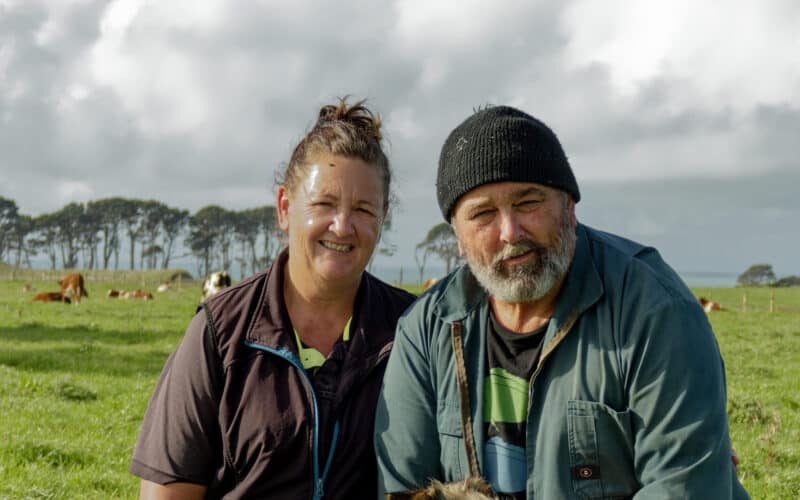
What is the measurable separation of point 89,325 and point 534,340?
19.7 m

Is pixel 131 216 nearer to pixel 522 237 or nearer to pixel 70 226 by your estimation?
pixel 70 226

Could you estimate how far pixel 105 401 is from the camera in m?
10.7

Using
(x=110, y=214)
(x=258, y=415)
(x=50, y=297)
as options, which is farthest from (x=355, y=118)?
(x=110, y=214)

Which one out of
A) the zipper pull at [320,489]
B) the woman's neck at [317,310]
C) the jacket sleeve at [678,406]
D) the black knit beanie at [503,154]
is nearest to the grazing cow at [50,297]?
the woman's neck at [317,310]

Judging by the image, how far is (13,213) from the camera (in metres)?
116

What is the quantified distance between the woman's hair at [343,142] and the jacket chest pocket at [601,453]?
1949 mm

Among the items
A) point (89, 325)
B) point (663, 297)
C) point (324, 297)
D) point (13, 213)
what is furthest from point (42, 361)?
point (13, 213)

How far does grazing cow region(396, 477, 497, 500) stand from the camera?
340 centimetres

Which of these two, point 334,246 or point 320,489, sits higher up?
point 334,246

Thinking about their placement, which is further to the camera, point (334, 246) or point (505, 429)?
point (334, 246)

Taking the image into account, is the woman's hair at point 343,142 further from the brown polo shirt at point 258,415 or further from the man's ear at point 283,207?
the brown polo shirt at point 258,415

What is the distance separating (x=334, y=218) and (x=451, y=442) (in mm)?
1464

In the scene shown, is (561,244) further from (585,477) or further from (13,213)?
(13,213)

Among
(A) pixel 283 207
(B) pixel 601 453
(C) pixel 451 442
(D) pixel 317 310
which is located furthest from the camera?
(A) pixel 283 207
